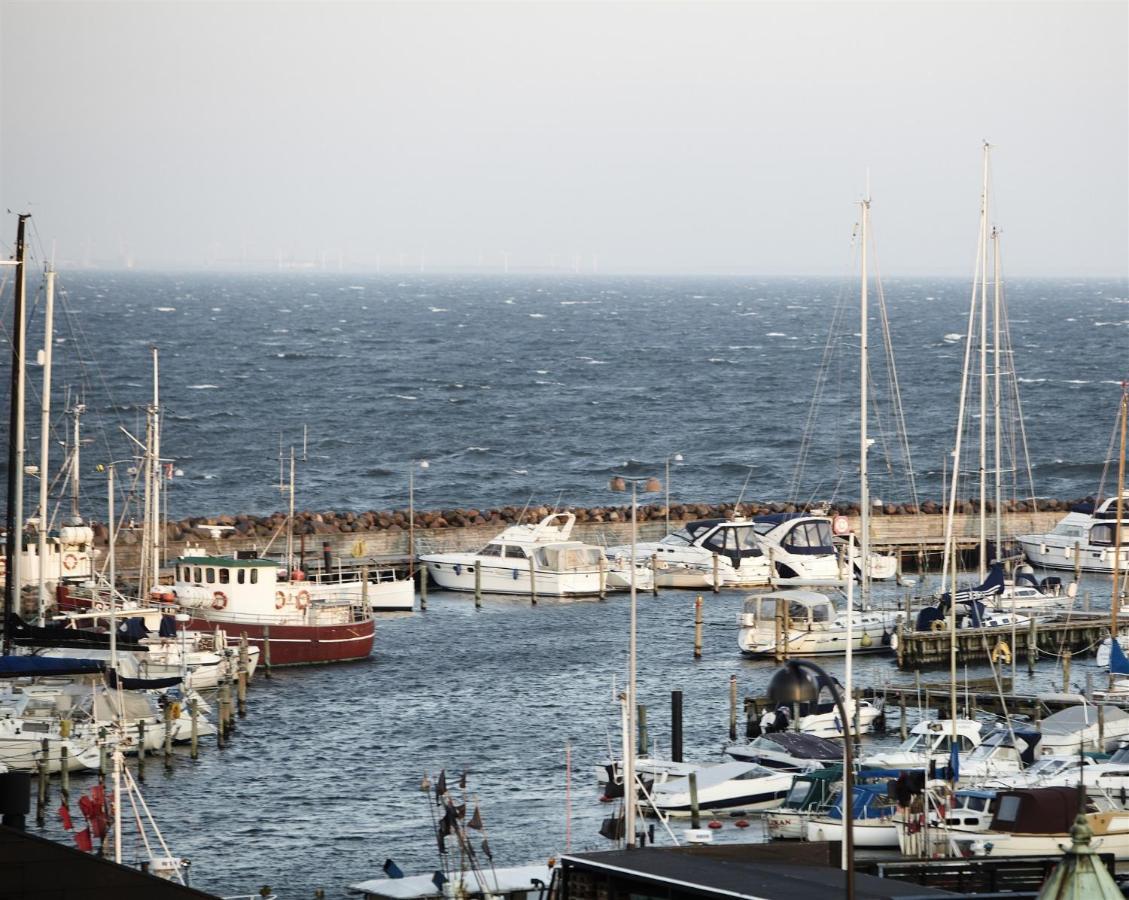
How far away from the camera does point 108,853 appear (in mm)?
30156

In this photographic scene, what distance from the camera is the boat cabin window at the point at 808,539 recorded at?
59.6 m

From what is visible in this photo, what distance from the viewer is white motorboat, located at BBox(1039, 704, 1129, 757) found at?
36250 mm

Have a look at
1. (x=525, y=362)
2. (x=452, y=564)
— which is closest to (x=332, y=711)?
(x=452, y=564)

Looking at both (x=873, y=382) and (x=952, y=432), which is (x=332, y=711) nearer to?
(x=952, y=432)

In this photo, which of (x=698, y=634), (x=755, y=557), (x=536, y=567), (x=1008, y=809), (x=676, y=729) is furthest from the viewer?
(x=755, y=557)

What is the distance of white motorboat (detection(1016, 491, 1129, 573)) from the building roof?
131 feet

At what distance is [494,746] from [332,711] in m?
4.87

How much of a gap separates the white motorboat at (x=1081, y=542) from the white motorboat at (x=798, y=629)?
44.1 feet

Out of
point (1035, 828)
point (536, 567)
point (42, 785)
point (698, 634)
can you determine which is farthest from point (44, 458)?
point (1035, 828)

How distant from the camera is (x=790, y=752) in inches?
1447

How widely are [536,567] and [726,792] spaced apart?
24.0 meters

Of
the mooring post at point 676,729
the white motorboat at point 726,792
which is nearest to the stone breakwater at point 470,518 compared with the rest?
the mooring post at point 676,729

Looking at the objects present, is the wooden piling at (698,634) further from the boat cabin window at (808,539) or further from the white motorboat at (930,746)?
the white motorboat at (930,746)

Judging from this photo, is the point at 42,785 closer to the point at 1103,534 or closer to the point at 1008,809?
the point at 1008,809
